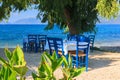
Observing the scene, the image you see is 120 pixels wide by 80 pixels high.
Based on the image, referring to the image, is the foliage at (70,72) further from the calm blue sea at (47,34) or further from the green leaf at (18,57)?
the calm blue sea at (47,34)

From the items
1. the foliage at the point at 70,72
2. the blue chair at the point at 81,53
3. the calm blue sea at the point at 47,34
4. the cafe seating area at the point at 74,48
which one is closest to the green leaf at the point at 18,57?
the foliage at the point at 70,72

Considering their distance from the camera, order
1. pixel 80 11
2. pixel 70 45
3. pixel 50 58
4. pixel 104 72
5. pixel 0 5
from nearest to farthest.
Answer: pixel 50 58, pixel 104 72, pixel 70 45, pixel 0 5, pixel 80 11

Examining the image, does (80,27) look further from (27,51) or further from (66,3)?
(27,51)

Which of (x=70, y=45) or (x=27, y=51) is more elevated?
(x=70, y=45)

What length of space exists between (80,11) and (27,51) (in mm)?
4191

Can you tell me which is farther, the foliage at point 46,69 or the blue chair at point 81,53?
the blue chair at point 81,53

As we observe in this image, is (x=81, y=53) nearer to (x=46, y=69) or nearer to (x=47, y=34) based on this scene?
(x=46, y=69)

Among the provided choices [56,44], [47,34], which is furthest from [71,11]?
[47,34]

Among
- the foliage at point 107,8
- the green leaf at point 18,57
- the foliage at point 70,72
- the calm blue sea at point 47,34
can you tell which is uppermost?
the green leaf at point 18,57

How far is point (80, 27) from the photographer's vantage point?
1867 cm

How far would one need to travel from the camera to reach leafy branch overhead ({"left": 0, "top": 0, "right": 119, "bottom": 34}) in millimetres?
15156

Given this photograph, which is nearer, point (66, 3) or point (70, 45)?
point (70, 45)

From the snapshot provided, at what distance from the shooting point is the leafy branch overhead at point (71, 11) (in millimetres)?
15156

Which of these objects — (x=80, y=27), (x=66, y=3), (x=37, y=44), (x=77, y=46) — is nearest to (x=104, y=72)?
(x=77, y=46)
